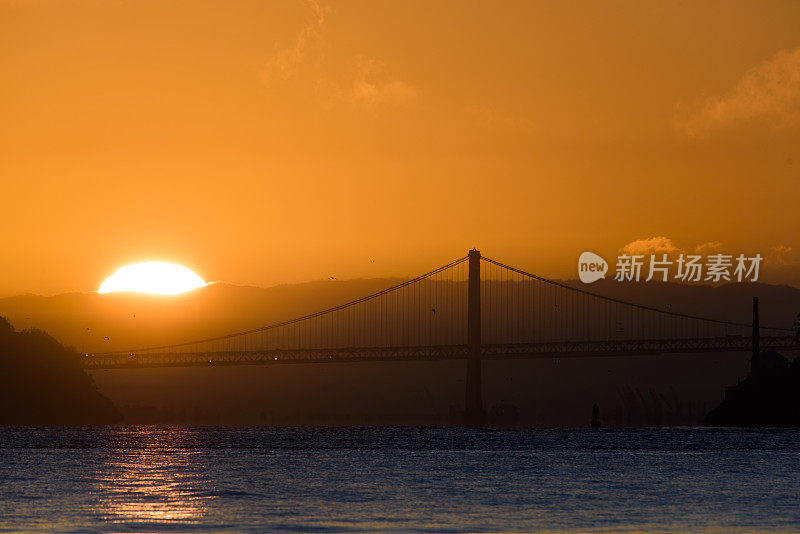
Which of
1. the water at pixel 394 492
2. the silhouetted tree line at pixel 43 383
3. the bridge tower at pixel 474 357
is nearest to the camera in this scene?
the water at pixel 394 492

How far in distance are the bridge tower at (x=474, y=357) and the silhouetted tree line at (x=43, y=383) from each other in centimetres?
4684

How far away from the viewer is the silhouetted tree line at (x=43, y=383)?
431 feet

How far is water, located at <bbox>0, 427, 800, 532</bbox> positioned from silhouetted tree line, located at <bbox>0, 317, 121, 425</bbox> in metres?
81.0

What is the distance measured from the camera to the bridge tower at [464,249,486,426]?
327ft


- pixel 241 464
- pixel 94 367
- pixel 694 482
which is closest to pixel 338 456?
pixel 241 464

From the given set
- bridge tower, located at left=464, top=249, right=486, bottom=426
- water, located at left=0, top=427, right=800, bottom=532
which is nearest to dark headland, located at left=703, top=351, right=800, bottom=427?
bridge tower, located at left=464, top=249, right=486, bottom=426

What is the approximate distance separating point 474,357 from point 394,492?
231 ft

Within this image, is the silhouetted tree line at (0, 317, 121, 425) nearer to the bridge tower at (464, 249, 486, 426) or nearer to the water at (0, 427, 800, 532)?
the bridge tower at (464, 249, 486, 426)

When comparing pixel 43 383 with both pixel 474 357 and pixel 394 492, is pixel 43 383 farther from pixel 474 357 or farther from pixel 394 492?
pixel 394 492

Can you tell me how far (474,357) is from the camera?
334ft

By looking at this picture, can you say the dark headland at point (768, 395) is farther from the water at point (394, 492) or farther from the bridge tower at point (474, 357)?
the water at point (394, 492)

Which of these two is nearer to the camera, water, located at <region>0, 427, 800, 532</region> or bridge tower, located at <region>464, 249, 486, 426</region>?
water, located at <region>0, 427, 800, 532</region>

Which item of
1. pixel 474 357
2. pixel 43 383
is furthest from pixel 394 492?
pixel 43 383

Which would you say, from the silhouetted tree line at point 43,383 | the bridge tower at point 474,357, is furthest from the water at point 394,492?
the silhouetted tree line at point 43,383
